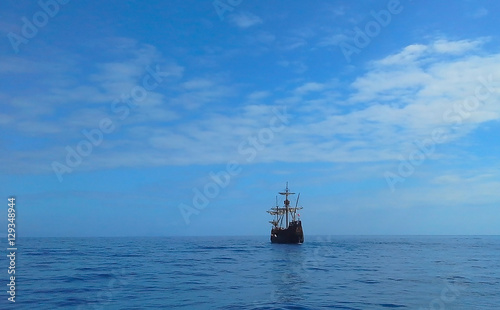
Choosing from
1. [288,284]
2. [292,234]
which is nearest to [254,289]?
[288,284]

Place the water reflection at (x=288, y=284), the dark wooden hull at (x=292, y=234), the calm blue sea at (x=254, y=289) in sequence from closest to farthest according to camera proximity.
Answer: the calm blue sea at (x=254, y=289) < the water reflection at (x=288, y=284) < the dark wooden hull at (x=292, y=234)

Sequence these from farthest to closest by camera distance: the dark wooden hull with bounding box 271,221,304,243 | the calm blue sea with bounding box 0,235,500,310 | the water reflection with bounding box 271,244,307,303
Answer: the dark wooden hull with bounding box 271,221,304,243 < the water reflection with bounding box 271,244,307,303 < the calm blue sea with bounding box 0,235,500,310

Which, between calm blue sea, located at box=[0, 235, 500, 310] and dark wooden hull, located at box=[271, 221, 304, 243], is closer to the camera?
calm blue sea, located at box=[0, 235, 500, 310]

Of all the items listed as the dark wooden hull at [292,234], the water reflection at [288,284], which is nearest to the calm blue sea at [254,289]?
the water reflection at [288,284]

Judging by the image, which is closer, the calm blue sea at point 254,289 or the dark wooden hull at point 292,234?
the calm blue sea at point 254,289

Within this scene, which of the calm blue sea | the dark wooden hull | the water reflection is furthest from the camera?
the dark wooden hull

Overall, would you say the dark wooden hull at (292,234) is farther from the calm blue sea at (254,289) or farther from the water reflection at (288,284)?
the calm blue sea at (254,289)

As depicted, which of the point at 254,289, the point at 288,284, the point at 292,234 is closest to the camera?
the point at 254,289

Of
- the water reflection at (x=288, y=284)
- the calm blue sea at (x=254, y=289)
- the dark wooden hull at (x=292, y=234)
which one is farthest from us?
the dark wooden hull at (x=292, y=234)

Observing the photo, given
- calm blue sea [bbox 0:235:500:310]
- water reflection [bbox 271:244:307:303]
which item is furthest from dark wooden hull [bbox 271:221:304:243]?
calm blue sea [bbox 0:235:500:310]

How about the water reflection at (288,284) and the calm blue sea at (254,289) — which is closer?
the calm blue sea at (254,289)

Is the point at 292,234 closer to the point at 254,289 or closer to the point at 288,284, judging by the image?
the point at 288,284

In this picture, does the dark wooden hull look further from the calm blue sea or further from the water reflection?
the calm blue sea

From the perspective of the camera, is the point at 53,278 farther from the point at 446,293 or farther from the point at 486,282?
the point at 486,282
